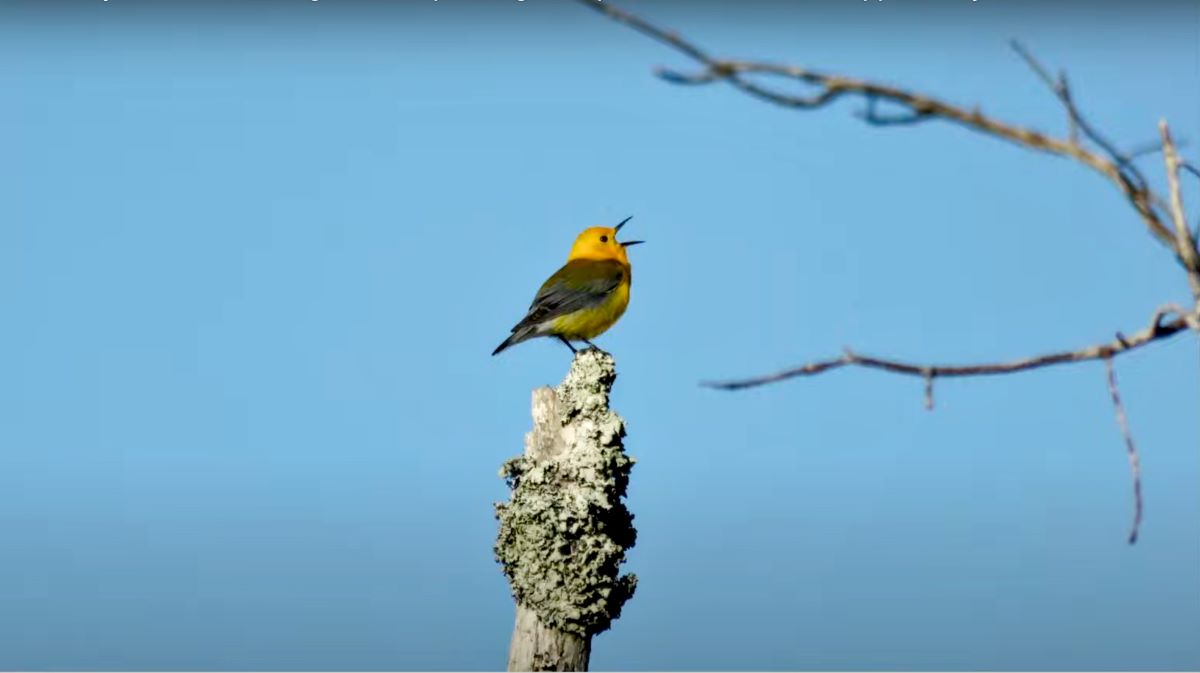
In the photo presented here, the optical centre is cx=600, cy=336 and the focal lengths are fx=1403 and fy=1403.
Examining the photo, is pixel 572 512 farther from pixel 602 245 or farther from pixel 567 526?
pixel 602 245

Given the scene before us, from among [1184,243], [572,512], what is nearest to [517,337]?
[572,512]

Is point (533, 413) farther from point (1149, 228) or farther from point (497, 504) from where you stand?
point (1149, 228)

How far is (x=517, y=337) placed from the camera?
1034 cm

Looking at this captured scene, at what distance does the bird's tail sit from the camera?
10258mm

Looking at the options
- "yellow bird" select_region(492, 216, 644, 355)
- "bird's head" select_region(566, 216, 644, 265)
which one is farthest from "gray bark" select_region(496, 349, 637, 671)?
"bird's head" select_region(566, 216, 644, 265)

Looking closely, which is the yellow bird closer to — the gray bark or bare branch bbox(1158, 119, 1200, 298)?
the gray bark

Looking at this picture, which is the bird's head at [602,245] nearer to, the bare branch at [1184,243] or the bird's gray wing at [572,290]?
the bird's gray wing at [572,290]

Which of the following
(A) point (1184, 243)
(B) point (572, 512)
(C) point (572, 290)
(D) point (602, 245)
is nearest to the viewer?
(A) point (1184, 243)

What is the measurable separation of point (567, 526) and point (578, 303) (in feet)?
14.7

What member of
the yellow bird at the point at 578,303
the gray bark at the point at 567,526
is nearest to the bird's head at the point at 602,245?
the yellow bird at the point at 578,303

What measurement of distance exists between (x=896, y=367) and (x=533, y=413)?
13.7 feet

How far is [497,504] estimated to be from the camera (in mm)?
5863

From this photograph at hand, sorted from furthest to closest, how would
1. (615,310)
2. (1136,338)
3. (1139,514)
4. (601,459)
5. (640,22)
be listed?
(615,310), (601,459), (1139,514), (1136,338), (640,22)

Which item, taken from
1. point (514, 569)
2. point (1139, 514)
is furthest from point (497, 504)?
point (1139, 514)
